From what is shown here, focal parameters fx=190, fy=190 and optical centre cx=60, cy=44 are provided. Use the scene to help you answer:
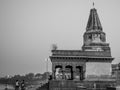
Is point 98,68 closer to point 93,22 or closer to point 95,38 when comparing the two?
point 95,38

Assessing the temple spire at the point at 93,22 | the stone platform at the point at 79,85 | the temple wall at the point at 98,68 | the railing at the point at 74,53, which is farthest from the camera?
the temple spire at the point at 93,22

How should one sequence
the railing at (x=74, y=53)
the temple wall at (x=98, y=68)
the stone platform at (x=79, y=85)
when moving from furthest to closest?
the temple wall at (x=98, y=68)
the railing at (x=74, y=53)
the stone platform at (x=79, y=85)

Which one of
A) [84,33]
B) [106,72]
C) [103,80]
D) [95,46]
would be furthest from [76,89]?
[84,33]

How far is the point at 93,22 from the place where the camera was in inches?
2010

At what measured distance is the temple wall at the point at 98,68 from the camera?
4094cm

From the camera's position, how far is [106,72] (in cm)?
4106

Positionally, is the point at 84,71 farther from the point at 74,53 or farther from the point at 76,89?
the point at 76,89

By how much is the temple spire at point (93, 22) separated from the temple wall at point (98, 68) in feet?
40.1

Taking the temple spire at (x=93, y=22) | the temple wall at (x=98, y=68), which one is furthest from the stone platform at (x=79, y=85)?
the temple spire at (x=93, y=22)

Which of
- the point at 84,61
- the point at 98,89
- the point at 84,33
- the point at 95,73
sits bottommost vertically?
the point at 98,89

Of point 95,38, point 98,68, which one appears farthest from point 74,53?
point 95,38

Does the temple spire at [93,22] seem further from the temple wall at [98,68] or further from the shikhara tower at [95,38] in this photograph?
the temple wall at [98,68]

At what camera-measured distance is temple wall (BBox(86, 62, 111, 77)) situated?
40938 mm

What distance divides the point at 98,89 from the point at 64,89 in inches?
262
